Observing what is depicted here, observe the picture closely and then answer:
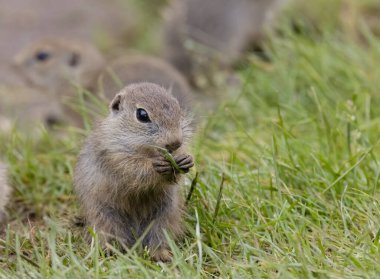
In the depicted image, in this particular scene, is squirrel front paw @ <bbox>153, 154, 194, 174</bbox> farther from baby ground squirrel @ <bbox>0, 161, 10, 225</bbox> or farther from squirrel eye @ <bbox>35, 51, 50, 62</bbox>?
squirrel eye @ <bbox>35, 51, 50, 62</bbox>

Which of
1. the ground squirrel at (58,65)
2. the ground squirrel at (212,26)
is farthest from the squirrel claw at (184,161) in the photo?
the ground squirrel at (212,26)

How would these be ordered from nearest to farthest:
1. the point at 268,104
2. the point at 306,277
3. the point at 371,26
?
the point at 306,277
the point at 268,104
the point at 371,26

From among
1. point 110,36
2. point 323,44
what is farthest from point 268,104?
point 110,36

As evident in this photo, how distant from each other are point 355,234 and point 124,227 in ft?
4.63

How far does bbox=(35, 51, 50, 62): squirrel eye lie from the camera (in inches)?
376

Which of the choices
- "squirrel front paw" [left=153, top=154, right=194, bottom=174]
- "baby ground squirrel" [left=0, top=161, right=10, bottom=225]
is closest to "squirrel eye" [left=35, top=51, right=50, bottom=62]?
"baby ground squirrel" [left=0, top=161, right=10, bottom=225]

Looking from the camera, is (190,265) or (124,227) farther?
(124,227)

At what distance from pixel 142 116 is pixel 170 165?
1.22 ft

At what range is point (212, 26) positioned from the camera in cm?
1096

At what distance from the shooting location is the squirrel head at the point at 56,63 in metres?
9.24

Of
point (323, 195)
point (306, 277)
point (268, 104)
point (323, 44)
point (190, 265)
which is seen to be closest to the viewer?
point (306, 277)

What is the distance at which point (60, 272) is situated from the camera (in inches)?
163

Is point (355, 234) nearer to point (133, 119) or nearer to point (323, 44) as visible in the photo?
point (133, 119)

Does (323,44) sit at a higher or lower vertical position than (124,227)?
higher
